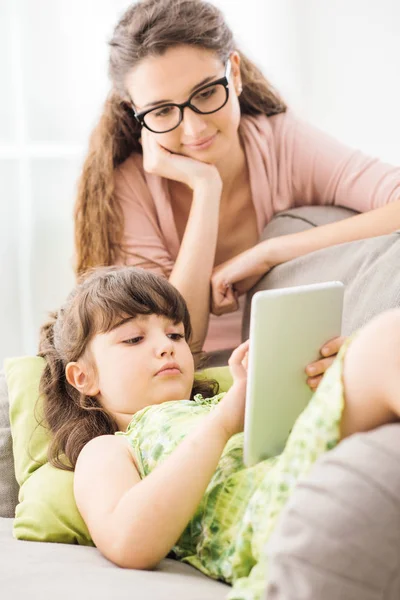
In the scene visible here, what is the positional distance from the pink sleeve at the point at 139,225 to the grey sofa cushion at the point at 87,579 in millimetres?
951

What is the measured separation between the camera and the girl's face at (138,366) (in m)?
1.50

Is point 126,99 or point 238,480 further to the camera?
point 126,99

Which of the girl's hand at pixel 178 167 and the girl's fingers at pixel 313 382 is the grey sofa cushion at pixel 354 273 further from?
the girl's fingers at pixel 313 382

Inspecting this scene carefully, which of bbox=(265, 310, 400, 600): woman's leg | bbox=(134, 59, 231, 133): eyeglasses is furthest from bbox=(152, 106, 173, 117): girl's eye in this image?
bbox=(265, 310, 400, 600): woman's leg

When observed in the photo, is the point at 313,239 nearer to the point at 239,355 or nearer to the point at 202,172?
the point at 202,172

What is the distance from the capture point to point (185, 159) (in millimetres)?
2160

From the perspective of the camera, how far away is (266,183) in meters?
2.25

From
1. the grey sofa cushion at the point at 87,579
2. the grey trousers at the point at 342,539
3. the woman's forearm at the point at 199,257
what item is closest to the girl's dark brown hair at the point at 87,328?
the grey sofa cushion at the point at 87,579

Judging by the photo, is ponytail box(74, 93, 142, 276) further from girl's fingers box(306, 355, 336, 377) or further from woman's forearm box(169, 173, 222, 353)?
girl's fingers box(306, 355, 336, 377)

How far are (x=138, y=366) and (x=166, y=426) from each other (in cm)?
15

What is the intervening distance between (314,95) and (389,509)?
2.39m

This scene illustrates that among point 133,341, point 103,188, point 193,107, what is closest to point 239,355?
point 133,341

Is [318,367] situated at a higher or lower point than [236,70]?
lower

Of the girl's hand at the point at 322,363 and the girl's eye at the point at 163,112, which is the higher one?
the girl's eye at the point at 163,112
